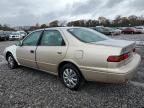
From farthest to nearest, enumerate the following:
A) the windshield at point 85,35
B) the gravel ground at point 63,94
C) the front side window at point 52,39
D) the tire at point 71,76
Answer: the front side window at point 52,39 → the windshield at point 85,35 → the tire at point 71,76 → the gravel ground at point 63,94

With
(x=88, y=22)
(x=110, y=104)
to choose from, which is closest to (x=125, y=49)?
(x=110, y=104)

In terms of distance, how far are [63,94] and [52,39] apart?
1.47 meters

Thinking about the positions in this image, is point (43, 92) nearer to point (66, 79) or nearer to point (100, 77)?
point (66, 79)

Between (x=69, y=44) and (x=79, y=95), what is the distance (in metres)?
1.20

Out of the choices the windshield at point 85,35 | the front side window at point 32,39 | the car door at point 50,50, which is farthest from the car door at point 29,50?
the windshield at point 85,35

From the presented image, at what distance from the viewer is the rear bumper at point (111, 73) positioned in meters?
3.66

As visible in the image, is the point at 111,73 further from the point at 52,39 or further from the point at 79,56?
the point at 52,39

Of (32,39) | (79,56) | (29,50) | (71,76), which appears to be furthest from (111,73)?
(32,39)

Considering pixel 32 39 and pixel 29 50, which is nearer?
pixel 29 50

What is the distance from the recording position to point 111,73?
3672mm

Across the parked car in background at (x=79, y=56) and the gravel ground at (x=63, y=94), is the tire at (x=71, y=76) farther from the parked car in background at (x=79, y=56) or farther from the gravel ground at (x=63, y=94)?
the gravel ground at (x=63, y=94)

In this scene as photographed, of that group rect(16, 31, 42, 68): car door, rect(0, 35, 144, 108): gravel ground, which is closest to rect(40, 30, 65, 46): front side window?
rect(16, 31, 42, 68): car door

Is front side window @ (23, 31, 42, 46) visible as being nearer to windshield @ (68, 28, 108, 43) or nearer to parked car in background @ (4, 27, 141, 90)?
parked car in background @ (4, 27, 141, 90)

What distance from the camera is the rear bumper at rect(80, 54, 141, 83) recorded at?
144 inches
